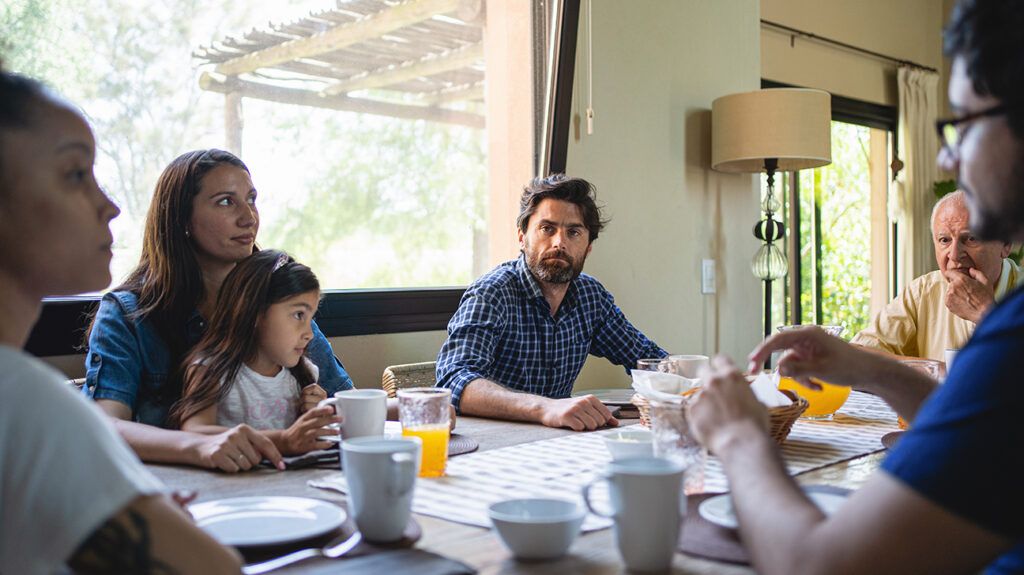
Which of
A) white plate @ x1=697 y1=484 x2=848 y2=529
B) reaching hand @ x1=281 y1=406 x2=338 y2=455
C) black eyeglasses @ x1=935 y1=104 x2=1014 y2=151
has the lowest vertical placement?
white plate @ x1=697 y1=484 x2=848 y2=529

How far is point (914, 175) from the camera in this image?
15.9 ft

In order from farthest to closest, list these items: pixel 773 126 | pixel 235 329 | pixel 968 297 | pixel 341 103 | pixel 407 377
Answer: pixel 773 126
pixel 341 103
pixel 968 297
pixel 407 377
pixel 235 329

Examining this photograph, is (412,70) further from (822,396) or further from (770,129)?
(822,396)

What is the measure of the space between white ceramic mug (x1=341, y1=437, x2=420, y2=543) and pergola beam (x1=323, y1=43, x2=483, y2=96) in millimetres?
1688

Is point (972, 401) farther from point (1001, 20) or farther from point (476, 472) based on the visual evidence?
point (476, 472)

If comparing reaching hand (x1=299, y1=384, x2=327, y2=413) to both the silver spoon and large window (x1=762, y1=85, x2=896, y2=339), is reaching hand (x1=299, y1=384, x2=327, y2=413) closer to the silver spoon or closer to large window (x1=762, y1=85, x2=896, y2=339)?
the silver spoon

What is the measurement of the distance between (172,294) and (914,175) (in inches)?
169

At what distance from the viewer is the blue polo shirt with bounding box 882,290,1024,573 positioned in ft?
2.16

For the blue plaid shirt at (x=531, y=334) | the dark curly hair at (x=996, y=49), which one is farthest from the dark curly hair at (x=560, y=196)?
the dark curly hair at (x=996, y=49)

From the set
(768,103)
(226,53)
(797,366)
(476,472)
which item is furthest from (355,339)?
(768,103)

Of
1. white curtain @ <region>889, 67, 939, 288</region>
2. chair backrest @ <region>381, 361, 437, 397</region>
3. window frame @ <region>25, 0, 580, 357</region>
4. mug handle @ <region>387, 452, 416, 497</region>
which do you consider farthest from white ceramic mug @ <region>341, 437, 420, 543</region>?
white curtain @ <region>889, 67, 939, 288</region>

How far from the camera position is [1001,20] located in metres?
0.71

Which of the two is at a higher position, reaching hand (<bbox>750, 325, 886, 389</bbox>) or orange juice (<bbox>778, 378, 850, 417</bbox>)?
reaching hand (<bbox>750, 325, 886, 389</bbox>)

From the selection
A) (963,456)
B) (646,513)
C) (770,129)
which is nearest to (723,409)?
(646,513)
